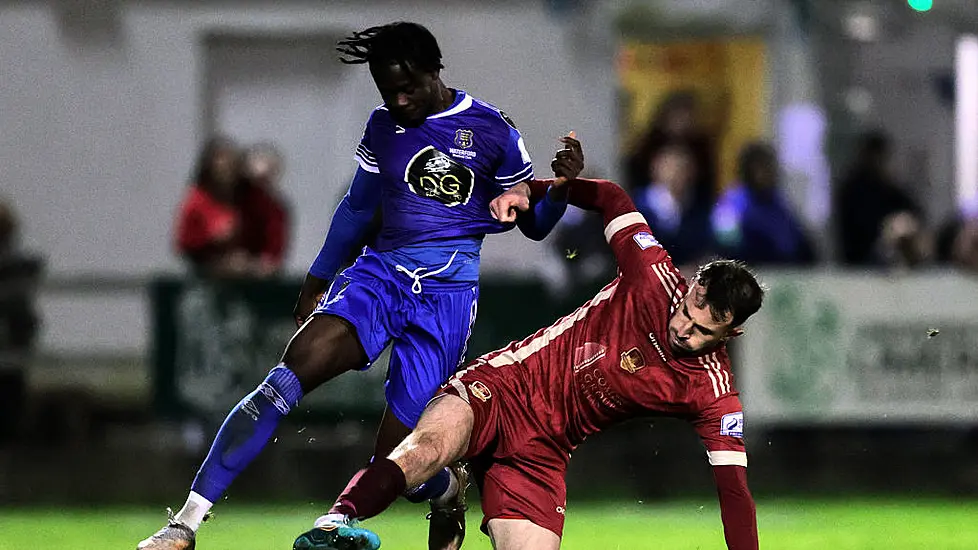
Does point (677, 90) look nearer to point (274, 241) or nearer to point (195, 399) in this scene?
point (274, 241)

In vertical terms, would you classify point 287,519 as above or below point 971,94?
below

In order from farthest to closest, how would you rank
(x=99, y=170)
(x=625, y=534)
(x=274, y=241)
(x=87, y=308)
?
(x=99, y=170) < (x=87, y=308) < (x=274, y=241) < (x=625, y=534)

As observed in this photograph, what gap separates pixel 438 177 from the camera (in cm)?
798

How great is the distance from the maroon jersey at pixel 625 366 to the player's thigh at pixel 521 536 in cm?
37

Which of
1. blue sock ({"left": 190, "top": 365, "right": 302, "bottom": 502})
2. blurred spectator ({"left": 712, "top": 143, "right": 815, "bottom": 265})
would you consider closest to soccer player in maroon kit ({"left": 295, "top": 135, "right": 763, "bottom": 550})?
blue sock ({"left": 190, "top": 365, "right": 302, "bottom": 502})

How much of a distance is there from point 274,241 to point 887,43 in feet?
24.2

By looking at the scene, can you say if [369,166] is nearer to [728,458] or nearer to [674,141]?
[728,458]

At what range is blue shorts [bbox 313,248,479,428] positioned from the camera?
7902 mm

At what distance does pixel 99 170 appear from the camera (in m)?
17.1

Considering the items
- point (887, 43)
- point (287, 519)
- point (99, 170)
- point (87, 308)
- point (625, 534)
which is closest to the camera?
point (625, 534)

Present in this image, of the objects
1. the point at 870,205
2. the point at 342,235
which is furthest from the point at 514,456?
the point at 870,205

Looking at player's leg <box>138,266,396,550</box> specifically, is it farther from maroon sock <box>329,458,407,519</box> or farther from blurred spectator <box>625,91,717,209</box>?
blurred spectator <box>625,91,717,209</box>

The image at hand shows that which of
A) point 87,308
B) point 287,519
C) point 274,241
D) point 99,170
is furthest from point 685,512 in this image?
point 99,170

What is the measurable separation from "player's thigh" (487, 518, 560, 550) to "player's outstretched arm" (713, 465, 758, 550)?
78 centimetres
